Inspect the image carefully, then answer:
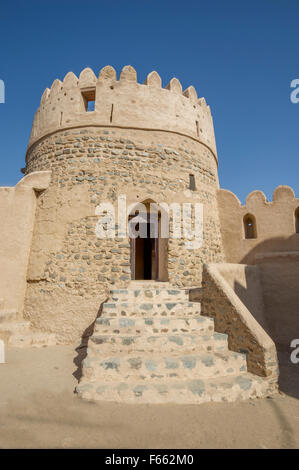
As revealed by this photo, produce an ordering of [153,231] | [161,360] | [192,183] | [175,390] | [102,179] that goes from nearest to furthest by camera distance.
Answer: [175,390] → [161,360] → [102,179] → [192,183] → [153,231]

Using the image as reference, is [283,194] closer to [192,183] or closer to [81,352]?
[192,183]

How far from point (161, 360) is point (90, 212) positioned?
4659 mm

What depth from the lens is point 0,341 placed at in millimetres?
6559

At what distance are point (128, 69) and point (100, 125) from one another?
7.67 ft

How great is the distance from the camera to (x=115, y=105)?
873 cm

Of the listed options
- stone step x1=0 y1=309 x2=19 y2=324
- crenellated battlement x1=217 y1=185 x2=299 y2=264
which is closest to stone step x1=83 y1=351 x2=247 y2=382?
stone step x1=0 y1=309 x2=19 y2=324

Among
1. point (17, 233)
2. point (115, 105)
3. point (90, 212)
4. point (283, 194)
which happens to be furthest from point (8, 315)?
point (283, 194)

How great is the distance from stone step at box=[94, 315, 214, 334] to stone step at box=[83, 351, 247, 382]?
0.63 metres

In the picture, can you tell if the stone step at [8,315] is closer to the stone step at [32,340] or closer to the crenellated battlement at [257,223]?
the stone step at [32,340]

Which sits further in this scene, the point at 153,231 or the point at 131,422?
the point at 153,231

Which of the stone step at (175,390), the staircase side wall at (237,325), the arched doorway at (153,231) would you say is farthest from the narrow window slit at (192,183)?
the stone step at (175,390)

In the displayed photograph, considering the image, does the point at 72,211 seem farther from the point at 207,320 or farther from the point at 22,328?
the point at 207,320

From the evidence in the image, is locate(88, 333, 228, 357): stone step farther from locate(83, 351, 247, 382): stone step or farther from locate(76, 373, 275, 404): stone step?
locate(76, 373, 275, 404): stone step

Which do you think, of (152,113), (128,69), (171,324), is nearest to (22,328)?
(171,324)
